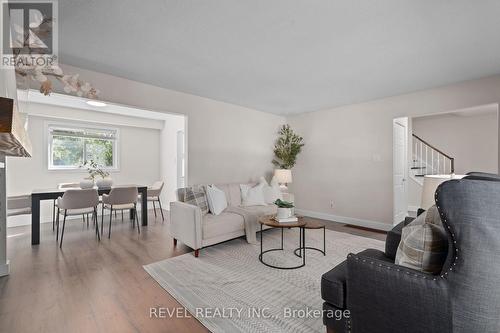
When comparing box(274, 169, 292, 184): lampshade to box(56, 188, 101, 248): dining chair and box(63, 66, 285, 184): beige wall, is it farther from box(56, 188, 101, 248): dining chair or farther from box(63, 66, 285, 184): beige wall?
box(56, 188, 101, 248): dining chair

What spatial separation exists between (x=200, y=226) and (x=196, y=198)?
56cm

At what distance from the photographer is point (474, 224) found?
3.19 feet

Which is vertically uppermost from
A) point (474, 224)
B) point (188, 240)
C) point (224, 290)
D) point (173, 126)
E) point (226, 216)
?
point (173, 126)

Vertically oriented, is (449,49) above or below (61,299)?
above

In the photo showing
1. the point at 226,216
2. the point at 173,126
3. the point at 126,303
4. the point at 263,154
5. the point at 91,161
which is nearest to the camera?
the point at 126,303

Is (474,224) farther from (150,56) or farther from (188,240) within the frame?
(150,56)

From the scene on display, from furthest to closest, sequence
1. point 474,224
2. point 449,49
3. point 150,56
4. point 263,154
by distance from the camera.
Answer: point 263,154 < point 150,56 < point 449,49 < point 474,224

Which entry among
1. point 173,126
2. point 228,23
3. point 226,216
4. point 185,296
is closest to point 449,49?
point 228,23

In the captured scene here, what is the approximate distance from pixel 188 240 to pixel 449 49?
3.77m

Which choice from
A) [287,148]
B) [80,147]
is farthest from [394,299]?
[80,147]

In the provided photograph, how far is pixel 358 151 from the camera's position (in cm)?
453

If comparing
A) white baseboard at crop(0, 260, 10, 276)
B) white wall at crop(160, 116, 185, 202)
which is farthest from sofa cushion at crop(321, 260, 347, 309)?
white wall at crop(160, 116, 185, 202)

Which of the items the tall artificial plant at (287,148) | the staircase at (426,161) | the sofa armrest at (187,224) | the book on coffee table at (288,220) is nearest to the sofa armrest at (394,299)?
the book on coffee table at (288,220)

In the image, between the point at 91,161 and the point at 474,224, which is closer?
the point at 474,224
